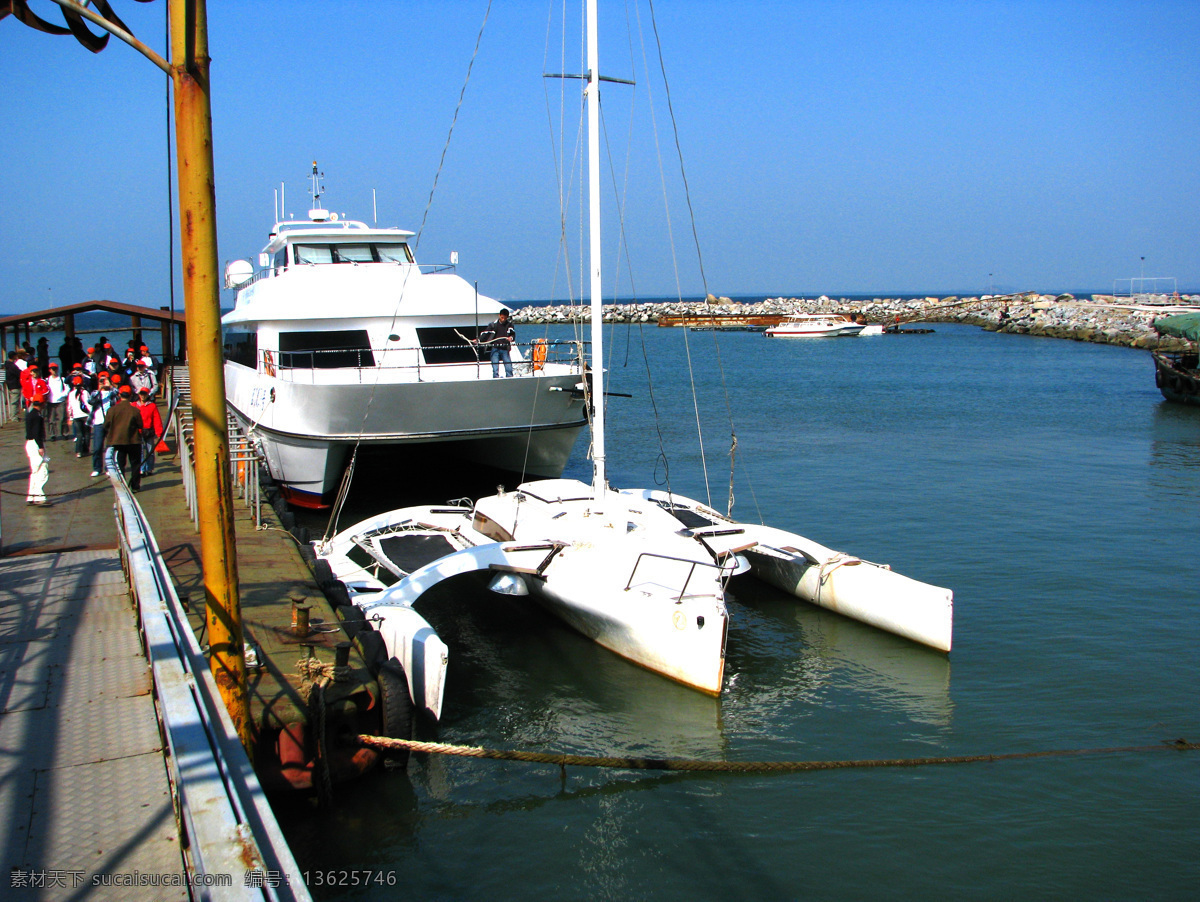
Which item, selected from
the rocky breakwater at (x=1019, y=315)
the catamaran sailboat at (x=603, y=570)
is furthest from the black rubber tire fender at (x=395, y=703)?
the rocky breakwater at (x=1019, y=315)

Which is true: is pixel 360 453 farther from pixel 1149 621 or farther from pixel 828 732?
pixel 1149 621

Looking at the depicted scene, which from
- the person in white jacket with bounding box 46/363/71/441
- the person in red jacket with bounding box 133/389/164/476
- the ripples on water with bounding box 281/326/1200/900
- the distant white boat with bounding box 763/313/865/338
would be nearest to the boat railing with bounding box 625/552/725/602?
the ripples on water with bounding box 281/326/1200/900

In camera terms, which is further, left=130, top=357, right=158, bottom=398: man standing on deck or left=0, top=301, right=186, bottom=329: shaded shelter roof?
left=0, top=301, right=186, bottom=329: shaded shelter roof

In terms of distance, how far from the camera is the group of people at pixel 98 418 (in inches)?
459

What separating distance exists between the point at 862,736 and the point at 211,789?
602cm

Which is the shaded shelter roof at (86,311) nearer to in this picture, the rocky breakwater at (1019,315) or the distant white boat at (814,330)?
the rocky breakwater at (1019,315)

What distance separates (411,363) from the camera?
48.3 feet

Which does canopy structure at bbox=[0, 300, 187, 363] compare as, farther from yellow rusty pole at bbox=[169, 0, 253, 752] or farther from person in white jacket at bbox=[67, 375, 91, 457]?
yellow rusty pole at bbox=[169, 0, 253, 752]

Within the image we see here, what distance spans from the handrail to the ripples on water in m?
2.16

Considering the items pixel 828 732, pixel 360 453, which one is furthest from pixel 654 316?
pixel 828 732

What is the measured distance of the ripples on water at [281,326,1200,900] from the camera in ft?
19.4

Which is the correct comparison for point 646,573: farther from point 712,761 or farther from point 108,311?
point 108,311

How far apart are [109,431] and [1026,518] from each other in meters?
14.3

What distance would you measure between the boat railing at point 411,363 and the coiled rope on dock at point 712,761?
793 centimetres
